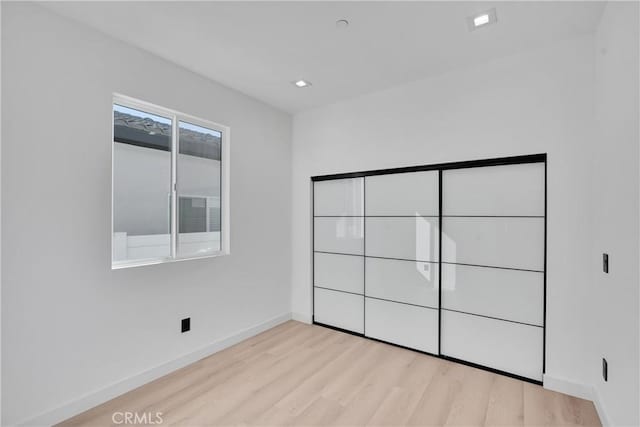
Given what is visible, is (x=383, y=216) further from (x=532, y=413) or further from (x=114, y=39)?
(x=114, y=39)

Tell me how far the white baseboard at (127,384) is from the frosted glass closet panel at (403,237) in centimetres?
167

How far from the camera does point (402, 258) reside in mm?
3182

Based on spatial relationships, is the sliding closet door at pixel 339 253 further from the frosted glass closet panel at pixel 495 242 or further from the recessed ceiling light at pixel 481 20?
the recessed ceiling light at pixel 481 20

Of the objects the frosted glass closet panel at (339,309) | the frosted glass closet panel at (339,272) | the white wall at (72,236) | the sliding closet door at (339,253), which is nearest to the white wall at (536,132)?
the sliding closet door at (339,253)

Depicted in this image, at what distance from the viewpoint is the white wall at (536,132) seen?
2285 millimetres

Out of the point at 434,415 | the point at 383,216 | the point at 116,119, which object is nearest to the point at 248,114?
the point at 116,119

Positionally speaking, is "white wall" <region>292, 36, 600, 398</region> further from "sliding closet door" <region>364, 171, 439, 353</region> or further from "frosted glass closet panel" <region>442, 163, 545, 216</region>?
"sliding closet door" <region>364, 171, 439, 353</region>

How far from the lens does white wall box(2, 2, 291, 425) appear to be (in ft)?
6.11

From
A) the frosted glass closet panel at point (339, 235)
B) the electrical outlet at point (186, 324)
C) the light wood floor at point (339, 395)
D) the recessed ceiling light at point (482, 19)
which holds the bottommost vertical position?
the light wood floor at point (339, 395)

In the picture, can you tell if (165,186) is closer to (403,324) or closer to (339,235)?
(339,235)

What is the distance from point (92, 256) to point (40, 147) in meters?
0.78

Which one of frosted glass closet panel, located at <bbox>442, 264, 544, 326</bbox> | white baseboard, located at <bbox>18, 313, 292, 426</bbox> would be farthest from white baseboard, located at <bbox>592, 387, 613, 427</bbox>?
white baseboard, located at <bbox>18, 313, 292, 426</bbox>

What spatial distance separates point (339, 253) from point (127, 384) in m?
2.32

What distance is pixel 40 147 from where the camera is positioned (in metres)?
1.96
